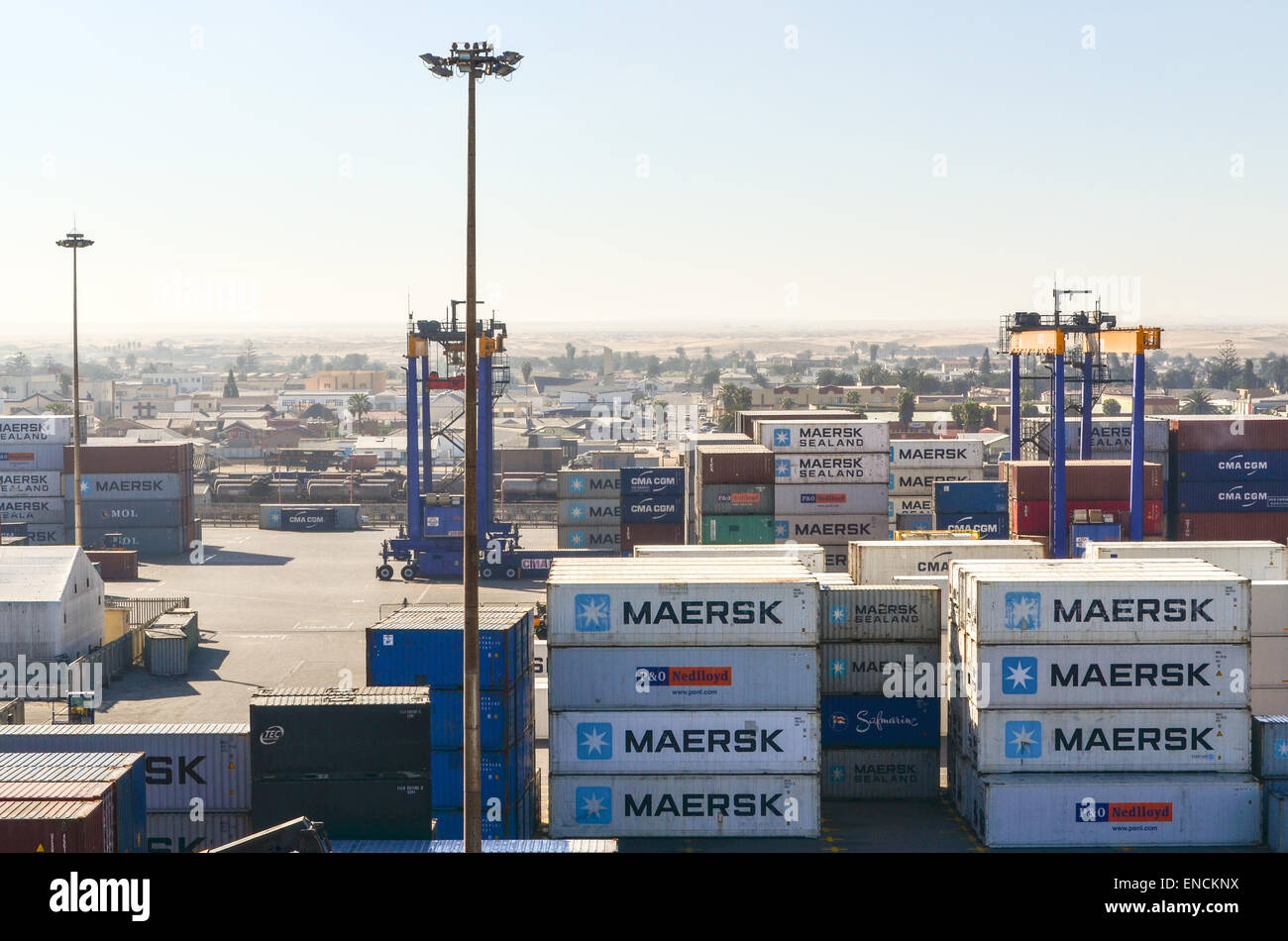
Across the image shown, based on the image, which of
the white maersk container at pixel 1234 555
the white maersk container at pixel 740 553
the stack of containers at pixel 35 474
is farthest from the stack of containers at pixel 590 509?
the white maersk container at pixel 1234 555

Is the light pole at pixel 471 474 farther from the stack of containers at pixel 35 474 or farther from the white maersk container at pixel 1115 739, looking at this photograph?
the stack of containers at pixel 35 474

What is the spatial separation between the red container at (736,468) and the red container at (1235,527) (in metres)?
18.2

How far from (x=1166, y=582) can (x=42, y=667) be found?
117ft

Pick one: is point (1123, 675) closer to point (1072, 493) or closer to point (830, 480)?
point (1072, 493)

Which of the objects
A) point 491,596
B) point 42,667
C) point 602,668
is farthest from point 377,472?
point 602,668

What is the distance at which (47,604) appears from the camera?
1768 inches

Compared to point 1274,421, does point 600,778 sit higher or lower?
lower

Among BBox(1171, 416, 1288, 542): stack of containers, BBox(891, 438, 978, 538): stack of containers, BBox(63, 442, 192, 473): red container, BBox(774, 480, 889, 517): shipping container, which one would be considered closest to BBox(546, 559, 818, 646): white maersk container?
BBox(774, 480, 889, 517): shipping container

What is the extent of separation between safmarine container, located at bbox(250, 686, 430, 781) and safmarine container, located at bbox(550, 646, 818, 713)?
415cm

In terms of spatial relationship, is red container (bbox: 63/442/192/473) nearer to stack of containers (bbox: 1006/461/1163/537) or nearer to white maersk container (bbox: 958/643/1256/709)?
stack of containers (bbox: 1006/461/1163/537)

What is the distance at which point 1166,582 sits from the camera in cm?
2702

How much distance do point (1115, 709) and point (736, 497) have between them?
29007mm
